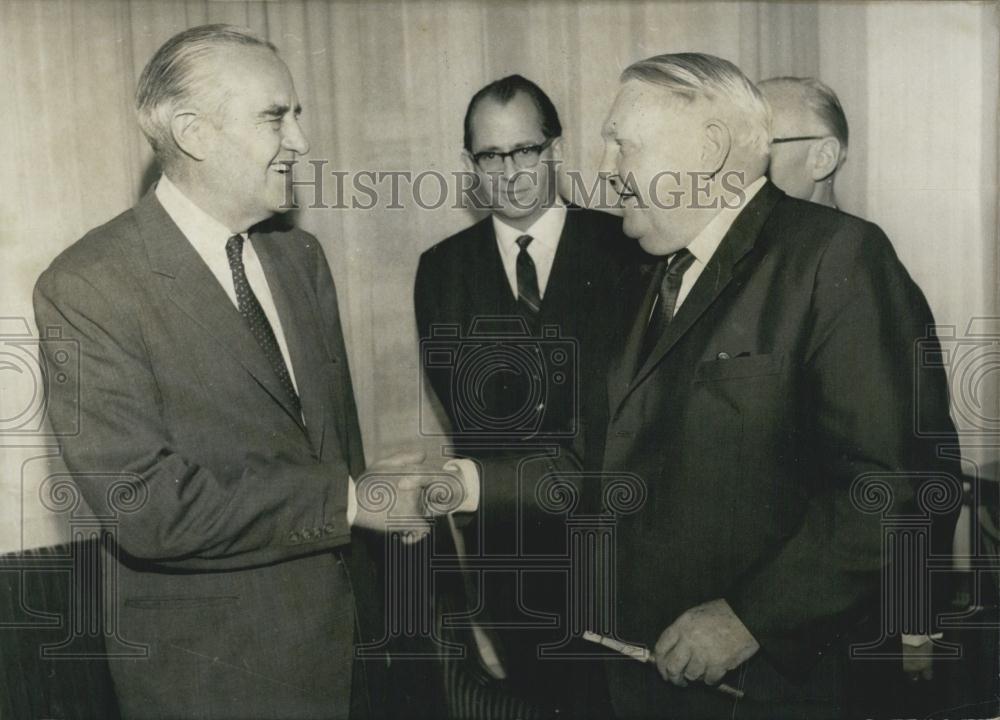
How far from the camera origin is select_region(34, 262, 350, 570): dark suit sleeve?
2139 mm

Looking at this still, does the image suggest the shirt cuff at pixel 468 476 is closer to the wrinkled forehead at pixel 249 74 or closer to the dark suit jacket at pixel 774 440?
the dark suit jacket at pixel 774 440

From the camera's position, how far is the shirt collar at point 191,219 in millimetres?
2186

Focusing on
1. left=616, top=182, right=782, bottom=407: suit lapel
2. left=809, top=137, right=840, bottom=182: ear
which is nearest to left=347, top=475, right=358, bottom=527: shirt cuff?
left=616, top=182, right=782, bottom=407: suit lapel

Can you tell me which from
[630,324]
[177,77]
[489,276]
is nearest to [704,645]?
[630,324]

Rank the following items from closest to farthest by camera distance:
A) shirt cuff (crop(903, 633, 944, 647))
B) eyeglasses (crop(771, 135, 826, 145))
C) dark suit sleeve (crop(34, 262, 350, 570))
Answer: dark suit sleeve (crop(34, 262, 350, 570)) < eyeglasses (crop(771, 135, 826, 145)) < shirt cuff (crop(903, 633, 944, 647))

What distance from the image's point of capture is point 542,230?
2361 mm

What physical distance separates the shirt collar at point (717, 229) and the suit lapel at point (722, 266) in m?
0.01

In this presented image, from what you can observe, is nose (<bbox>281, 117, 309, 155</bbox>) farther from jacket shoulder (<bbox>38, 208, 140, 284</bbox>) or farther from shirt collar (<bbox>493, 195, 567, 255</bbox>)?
shirt collar (<bbox>493, 195, 567, 255</bbox>)

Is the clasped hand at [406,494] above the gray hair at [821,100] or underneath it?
underneath

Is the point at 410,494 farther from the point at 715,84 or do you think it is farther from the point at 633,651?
the point at 715,84

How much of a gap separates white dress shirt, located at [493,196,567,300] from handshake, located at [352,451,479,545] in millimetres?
500

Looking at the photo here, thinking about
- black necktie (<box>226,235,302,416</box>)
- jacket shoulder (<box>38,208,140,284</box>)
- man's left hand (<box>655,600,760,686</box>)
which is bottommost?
man's left hand (<box>655,600,760,686</box>)

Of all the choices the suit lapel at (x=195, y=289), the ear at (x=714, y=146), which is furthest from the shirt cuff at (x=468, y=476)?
the ear at (x=714, y=146)

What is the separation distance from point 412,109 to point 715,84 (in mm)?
762
